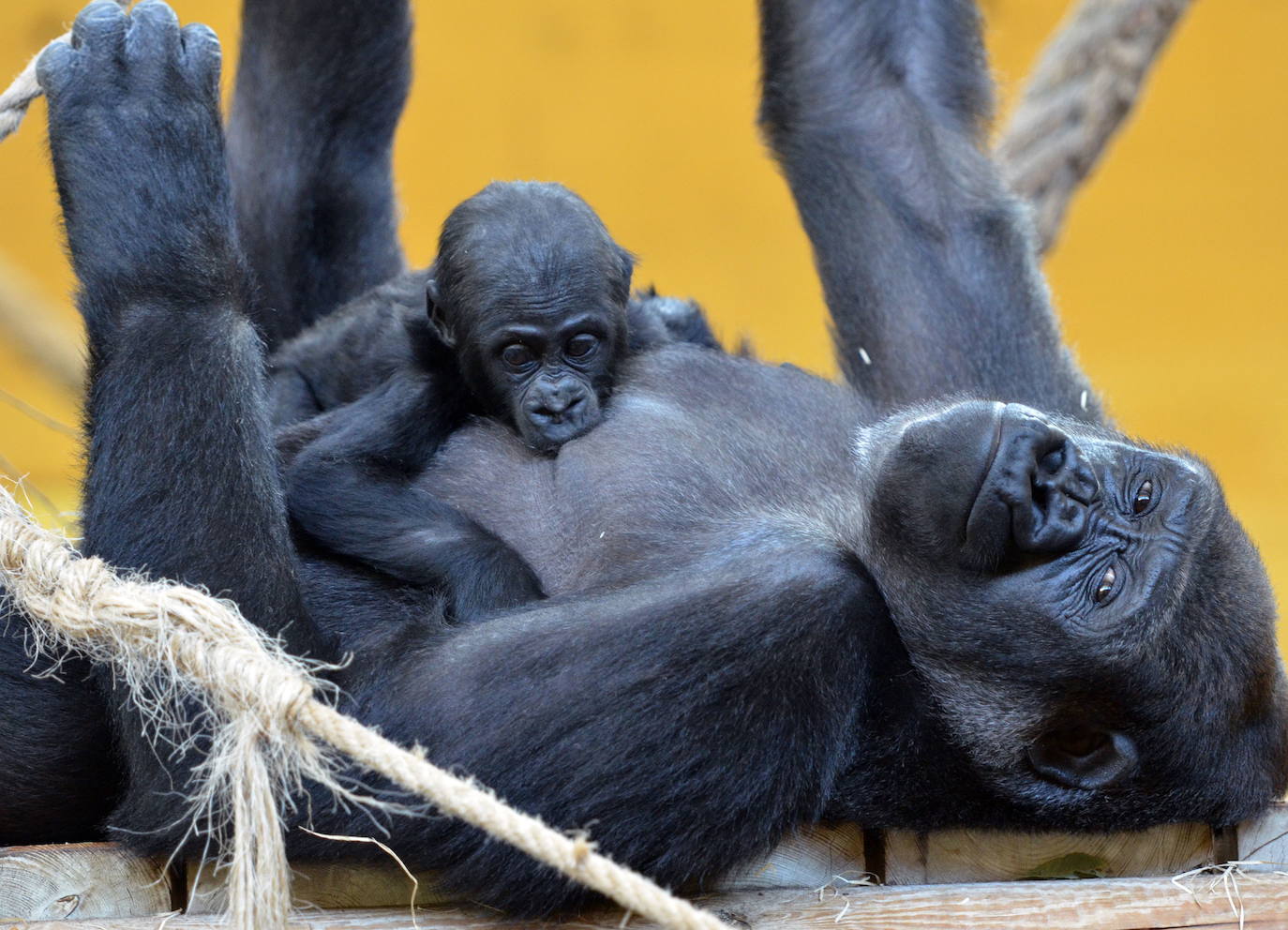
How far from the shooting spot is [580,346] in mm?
3008

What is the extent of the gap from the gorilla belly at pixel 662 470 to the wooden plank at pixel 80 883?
844 millimetres

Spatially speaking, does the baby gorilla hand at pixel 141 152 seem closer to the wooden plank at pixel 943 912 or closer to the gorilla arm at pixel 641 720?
the gorilla arm at pixel 641 720

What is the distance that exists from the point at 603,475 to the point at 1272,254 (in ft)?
19.5

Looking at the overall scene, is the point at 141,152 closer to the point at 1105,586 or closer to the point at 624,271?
the point at 624,271

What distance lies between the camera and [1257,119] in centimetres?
743

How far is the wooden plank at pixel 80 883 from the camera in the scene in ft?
7.47

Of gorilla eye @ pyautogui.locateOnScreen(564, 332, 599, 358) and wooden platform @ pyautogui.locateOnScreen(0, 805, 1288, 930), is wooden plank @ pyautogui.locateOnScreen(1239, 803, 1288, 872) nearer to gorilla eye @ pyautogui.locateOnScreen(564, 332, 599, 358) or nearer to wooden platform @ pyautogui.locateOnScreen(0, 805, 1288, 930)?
wooden platform @ pyautogui.locateOnScreen(0, 805, 1288, 930)

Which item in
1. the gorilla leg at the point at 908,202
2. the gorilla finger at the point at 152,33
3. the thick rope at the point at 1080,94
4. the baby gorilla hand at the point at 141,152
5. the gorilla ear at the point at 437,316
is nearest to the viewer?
the baby gorilla hand at the point at 141,152

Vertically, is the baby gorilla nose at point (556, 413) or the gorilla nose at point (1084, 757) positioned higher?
the baby gorilla nose at point (556, 413)

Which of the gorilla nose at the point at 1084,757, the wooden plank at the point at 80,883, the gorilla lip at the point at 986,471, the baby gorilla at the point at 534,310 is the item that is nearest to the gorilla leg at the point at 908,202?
the baby gorilla at the point at 534,310

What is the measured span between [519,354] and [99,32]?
97cm

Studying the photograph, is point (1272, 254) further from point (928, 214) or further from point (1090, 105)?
point (928, 214)

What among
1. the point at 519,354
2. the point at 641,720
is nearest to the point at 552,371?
the point at 519,354

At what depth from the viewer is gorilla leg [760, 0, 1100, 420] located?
3.37m
